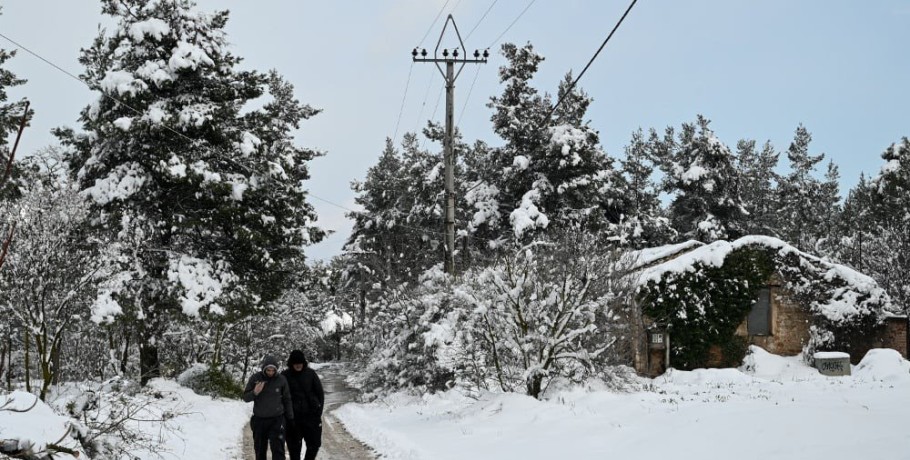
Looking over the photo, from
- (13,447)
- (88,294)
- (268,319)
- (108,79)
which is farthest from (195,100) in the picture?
(268,319)

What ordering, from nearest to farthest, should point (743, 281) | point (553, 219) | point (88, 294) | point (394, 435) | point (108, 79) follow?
1. point (394, 435)
2. point (88, 294)
3. point (108, 79)
4. point (743, 281)
5. point (553, 219)

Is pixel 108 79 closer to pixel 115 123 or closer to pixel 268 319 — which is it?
pixel 115 123

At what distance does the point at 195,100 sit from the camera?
19.4 meters

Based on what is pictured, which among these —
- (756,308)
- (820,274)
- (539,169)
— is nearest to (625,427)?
(756,308)

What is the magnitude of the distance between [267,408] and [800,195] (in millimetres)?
57776

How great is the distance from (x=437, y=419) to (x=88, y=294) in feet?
31.1

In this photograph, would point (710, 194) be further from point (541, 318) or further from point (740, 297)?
point (541, 318)

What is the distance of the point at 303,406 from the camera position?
908cm

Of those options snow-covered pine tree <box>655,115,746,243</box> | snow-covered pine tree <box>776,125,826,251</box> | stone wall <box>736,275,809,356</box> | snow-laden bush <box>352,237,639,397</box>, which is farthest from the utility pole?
snow-covered pine tree <box>776,125,826,251</box>

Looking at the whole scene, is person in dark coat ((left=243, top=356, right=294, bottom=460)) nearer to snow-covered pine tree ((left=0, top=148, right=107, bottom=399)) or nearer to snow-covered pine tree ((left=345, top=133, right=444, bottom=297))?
snow-covered pine tree ((left=0, top=148, right=107, bottom=399))

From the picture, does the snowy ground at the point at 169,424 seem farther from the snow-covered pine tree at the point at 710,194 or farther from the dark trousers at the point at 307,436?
the snow-covered pine tree at the point at 710,194

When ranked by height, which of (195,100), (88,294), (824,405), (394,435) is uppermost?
(195,100)

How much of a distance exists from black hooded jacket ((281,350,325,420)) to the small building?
58.2 ft

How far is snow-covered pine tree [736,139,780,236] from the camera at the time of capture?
1930 inches
